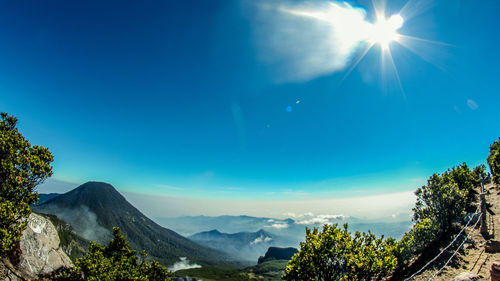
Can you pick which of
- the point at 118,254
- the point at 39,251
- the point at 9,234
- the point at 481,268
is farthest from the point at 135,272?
the point at 481,268

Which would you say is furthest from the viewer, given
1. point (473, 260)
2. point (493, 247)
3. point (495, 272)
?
point (473, 260)

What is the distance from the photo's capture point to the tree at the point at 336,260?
67.4 feet

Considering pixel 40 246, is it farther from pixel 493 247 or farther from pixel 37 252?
pixel 493 247

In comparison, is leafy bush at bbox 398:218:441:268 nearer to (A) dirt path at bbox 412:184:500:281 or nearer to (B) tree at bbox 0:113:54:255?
(A) dirt path at bbox 412:184:500:281

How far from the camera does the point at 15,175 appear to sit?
23.1m

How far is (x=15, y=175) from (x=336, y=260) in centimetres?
3852

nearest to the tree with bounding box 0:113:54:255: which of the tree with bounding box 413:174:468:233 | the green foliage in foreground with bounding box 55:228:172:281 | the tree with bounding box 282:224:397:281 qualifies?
the green foliage in foreground with bounding box 55:228:172:281

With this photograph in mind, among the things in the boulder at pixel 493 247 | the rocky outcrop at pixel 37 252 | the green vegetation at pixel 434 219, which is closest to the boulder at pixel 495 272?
the boulder at pixel 493 247

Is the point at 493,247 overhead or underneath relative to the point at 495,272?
underneath

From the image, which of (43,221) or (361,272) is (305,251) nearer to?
(361,272)

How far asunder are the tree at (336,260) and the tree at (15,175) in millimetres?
30293

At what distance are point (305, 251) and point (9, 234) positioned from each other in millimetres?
31852

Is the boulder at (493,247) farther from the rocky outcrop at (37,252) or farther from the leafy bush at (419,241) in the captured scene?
the rocky outcrop at (37,252)

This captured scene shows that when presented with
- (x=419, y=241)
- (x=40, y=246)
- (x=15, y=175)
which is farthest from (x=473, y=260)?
(x=40, y=246)
